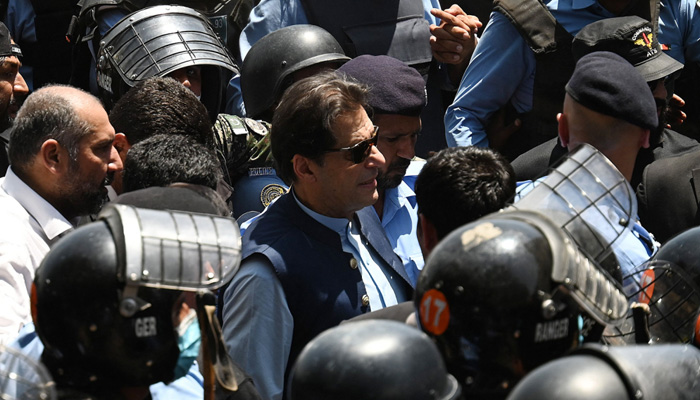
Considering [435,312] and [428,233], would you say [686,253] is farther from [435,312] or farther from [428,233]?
[435,312]

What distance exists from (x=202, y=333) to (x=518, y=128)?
2.64 metres

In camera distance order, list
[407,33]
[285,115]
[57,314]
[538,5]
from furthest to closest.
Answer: [407,33]
[538,5]
[285,115]
[57,314]

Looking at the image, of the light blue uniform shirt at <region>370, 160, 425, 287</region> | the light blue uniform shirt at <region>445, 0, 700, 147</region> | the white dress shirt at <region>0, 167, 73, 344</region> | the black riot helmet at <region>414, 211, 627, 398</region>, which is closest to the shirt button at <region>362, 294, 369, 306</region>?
the light blue uniform shirt at <region>370, 160, 425, 287</region>

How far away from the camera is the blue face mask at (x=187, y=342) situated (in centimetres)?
254

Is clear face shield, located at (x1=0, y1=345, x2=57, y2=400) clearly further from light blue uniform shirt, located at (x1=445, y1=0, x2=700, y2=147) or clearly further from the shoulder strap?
the shoulder strap

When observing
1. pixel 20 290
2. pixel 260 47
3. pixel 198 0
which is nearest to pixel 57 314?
pixel 20 290

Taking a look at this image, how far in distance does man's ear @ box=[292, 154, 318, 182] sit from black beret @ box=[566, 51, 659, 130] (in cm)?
102

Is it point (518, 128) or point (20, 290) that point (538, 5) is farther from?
point (20, 290)

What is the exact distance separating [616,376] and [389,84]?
2.47 metres

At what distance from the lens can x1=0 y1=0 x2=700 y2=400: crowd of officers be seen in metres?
2.20

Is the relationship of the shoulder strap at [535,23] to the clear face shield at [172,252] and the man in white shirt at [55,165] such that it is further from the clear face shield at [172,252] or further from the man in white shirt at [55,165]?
the clear face shield at [172,252]

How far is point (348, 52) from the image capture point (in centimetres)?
524

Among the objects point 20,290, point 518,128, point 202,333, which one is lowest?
point 518,128

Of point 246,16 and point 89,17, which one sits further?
point 246,16
